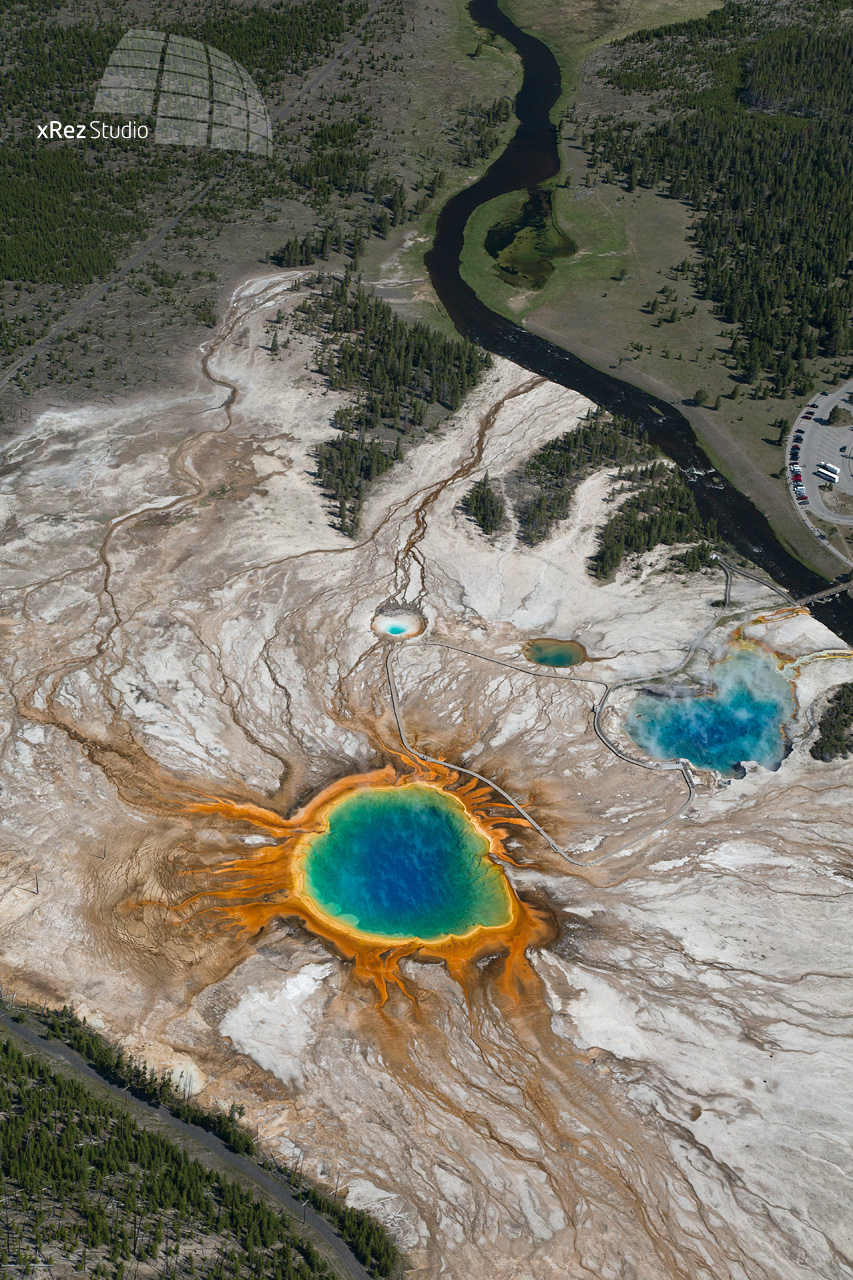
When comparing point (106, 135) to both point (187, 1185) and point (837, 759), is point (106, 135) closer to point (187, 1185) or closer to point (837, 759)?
point (837, 759)

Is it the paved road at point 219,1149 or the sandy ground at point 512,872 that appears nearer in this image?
the paved road at point 219,1149

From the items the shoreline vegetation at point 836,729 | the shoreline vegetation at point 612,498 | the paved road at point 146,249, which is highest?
the paved road at point 146,249

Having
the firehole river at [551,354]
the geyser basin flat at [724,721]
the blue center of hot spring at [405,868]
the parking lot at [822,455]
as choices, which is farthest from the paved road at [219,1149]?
the parking lot at [822,455]

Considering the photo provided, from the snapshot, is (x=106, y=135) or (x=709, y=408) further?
(x=106, y=135)

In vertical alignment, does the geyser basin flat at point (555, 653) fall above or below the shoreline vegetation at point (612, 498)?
below

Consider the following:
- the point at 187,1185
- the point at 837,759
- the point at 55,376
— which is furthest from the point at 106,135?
the point at 187,1185

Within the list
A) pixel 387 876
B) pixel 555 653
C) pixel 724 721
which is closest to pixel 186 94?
pixel 555 653

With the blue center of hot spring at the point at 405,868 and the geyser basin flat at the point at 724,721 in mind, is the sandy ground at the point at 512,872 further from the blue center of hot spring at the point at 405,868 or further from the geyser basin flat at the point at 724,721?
the blue center of hot spring at the point at 405,868
